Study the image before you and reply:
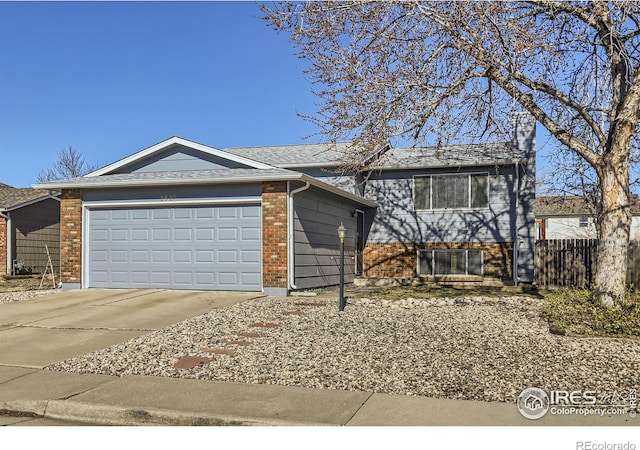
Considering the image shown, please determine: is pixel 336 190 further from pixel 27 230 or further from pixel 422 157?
pixel 27 230

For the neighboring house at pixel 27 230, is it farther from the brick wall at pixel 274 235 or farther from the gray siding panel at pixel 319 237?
the brick wall at pixel 274 235

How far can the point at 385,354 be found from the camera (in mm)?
7449

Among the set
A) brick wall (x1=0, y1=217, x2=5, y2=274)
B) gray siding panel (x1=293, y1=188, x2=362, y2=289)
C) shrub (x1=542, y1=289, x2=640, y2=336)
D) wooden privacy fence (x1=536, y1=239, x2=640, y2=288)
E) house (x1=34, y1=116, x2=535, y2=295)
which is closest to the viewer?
shrub (x1=542, y1=289, x2=640, y2=336)

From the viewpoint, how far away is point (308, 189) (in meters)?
14.5

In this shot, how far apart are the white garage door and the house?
0.03 meters

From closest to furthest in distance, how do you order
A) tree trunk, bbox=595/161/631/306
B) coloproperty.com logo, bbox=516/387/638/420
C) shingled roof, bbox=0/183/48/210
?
1. coloproperty.com logo, bbox=516/387/638/420
2. tree trunk, bbox=595/161/631/306
3. shingled roof, bbox=0/183/48/210

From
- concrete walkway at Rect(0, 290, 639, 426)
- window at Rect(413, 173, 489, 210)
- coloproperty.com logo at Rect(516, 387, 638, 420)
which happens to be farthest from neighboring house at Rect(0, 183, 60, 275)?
coloproperty.com logo at Rect(516, 387, 638, 420)

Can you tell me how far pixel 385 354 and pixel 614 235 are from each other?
17.5 feet

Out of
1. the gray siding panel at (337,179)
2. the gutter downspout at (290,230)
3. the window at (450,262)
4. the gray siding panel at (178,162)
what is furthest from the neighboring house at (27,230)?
the window at (450,262)

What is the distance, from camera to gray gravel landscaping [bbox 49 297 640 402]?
6270 mm

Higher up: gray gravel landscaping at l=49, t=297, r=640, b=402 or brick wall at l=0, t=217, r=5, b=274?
brick wall at l=0, t=217, r=5, b=274

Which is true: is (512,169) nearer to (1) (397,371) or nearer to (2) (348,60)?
(2) (348,60)

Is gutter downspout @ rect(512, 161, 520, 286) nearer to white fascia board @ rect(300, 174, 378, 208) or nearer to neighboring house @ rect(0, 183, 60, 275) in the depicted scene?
white fascia board @ rect(300, 174, 378, 208)
